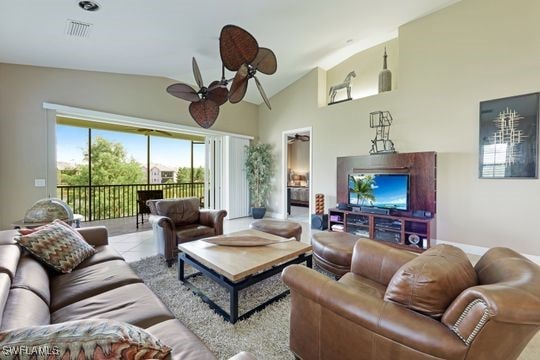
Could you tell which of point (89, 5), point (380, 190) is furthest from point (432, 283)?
point (89, 5)

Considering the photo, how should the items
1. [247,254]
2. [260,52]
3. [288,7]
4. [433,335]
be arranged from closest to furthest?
[433,335] → [247,254] → [260,52] → [288,7]

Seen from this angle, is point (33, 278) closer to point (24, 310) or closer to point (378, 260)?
point (24, 310)

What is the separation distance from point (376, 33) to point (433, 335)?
4882mm

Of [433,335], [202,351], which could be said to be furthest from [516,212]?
[202,351]

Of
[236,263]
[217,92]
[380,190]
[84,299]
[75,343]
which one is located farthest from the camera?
[380,190]

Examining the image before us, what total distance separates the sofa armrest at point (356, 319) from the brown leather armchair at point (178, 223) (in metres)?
2.12

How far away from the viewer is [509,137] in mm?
3355


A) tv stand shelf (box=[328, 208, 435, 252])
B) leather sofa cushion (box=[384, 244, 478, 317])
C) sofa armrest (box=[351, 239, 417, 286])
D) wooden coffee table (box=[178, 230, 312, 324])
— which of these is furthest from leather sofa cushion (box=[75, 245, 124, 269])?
tv stand shelf (box=[328, 208, 435, 252])

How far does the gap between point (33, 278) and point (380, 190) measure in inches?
174

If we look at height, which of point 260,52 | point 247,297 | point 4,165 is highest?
point 260,52

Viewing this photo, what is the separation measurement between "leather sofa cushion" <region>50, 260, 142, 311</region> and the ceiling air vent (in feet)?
8.60

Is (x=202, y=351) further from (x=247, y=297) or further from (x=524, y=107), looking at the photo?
(x=524, y=107)

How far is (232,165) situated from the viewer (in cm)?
636

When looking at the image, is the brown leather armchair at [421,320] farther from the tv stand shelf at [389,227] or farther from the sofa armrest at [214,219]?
the tv stand shelf at [389,227]
